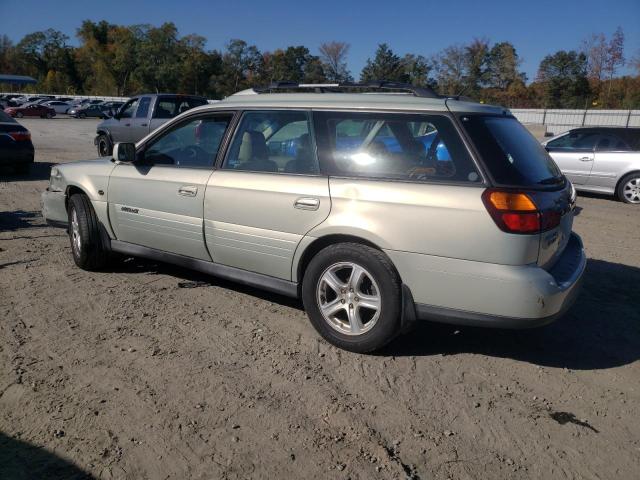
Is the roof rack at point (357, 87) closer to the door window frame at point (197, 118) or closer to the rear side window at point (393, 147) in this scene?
the rear side window at point (393, 147)

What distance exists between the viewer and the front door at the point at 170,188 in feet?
14.6

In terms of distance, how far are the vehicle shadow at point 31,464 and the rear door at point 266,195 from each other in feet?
6.30

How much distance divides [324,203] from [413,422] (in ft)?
5.02

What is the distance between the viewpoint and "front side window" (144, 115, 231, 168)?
14.8 feet

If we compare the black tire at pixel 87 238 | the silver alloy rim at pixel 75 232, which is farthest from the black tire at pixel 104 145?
the black tire at pixel 87 238

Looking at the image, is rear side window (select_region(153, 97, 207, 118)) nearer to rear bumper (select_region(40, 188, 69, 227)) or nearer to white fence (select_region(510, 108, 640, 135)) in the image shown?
rear bumper (select_region(40, 188, 69, 227))

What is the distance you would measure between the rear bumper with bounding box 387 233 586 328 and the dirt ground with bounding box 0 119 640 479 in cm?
45

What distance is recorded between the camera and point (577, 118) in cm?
3359

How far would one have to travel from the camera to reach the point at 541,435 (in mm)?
2867

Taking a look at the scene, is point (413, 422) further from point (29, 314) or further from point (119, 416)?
point (29, 314)

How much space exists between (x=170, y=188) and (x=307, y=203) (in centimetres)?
143

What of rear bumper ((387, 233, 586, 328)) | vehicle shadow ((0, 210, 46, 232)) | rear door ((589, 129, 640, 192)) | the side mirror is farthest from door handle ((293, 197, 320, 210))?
rear door ((589, 129, 640, 192))

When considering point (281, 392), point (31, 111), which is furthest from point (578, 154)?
point (31, 111)

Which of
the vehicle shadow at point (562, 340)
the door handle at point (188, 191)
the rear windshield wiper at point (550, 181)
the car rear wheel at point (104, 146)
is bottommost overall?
the vehicle shadow at point (562, 340)
